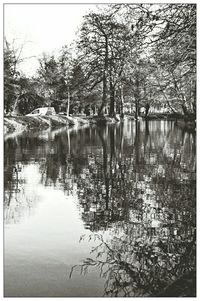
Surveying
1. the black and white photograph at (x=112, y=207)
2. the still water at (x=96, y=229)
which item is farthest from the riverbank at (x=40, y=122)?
the still water at (x=96, y=229)

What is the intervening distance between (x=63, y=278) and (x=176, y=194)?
218 inches

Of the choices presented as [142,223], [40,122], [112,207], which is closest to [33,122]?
[40,122]

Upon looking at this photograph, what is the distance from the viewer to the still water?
16.6 feet

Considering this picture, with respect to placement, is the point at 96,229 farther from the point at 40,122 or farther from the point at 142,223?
the point at 40,122

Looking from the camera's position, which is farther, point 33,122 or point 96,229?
point 33,122

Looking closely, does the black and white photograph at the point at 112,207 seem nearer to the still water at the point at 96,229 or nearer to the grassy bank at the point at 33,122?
the still water at the point at 96,229

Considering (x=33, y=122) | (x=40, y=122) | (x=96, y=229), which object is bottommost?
(x=96, y=229)

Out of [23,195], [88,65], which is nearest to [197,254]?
[23,195]

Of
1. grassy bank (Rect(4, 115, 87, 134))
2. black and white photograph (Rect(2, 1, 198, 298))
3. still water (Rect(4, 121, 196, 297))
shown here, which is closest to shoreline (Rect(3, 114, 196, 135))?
grassy bank (Rect(4, 115, 87, 134))

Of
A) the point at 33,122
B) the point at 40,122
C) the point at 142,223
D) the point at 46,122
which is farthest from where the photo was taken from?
the point at 46,122

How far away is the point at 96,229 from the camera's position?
718cm

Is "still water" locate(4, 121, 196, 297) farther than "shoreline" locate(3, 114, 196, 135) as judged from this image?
No

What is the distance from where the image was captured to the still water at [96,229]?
16.6 ft

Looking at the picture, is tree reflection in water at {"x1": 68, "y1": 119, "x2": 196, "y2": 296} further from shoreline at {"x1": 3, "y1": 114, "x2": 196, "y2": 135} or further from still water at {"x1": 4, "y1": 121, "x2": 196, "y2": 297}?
shoreline at {"x1": 3, "y1": 114, "x2": 196, "y2": 135}
